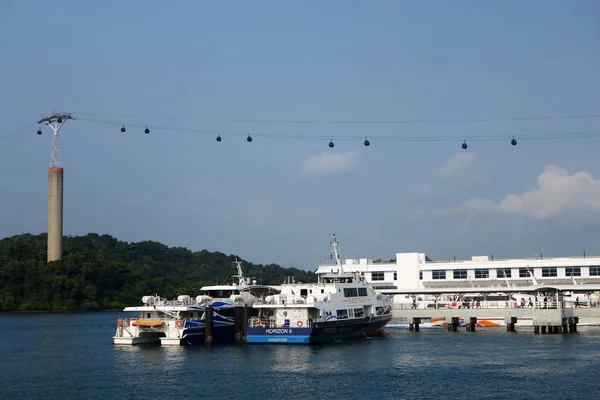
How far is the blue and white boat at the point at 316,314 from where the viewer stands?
71875mm

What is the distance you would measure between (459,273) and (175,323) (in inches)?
2442

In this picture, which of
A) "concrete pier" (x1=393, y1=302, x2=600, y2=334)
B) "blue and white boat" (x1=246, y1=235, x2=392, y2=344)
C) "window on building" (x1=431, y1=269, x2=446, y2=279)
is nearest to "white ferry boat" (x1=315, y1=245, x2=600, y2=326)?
"window on building" (x1=431, y1=269, x2=446, y2=279)

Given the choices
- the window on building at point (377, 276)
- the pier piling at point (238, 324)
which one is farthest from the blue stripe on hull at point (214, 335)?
the window on building at point (377, 276)

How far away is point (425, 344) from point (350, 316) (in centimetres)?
772

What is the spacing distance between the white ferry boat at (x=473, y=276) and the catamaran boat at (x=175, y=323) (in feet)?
120

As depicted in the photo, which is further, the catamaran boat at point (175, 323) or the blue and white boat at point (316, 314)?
the catamaran boat at point (175, 323)

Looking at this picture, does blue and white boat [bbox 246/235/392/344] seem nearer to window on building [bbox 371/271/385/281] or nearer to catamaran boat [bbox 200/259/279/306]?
catamaran boat [bbox 200/259/279/306]

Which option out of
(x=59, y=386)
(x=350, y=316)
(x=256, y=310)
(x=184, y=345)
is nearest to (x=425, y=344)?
(x=350, y=316)

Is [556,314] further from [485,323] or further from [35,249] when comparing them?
[35,249]

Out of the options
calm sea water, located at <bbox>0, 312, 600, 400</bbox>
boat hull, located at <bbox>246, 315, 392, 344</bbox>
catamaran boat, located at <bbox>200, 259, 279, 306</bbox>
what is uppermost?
catamaran boat, located at <bbox>200, 259, 279, 306</bbox>

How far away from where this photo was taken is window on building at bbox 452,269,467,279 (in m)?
124

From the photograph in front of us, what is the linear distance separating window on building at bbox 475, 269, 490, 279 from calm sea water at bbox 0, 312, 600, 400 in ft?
130

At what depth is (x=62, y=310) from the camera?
545 feet

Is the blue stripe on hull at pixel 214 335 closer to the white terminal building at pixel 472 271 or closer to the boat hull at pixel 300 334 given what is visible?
the boat hull at pixel 300 334
